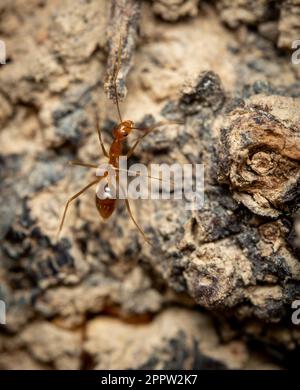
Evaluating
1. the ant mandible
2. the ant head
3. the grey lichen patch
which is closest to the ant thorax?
the ant mandible

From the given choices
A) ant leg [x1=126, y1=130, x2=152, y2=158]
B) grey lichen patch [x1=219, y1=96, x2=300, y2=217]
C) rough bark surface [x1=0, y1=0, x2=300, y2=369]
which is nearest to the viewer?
grey lichen patch [x1=219, y1=96, x2=300, y2=217]

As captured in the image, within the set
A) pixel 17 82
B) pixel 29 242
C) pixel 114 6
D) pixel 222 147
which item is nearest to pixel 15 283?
pixel 29 242

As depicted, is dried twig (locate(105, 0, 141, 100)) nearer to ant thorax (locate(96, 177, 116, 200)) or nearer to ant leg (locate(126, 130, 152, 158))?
ant leg (locate(126, 130, 152, 158))

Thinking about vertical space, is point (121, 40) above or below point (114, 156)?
above

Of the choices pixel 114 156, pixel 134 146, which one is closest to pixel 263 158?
pixel 134 146

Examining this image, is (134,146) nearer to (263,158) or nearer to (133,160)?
(133,160)

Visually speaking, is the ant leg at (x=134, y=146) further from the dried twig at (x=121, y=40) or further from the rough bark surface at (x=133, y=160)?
the dried twig at (x=121, y=40)
